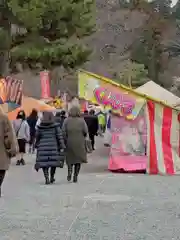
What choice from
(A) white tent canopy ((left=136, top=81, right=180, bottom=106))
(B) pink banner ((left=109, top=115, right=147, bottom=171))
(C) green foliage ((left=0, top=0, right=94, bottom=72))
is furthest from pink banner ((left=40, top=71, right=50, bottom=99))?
(B) pink banner ((left=109, top=115, right=147, bottom=171))

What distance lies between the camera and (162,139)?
16.1 metres

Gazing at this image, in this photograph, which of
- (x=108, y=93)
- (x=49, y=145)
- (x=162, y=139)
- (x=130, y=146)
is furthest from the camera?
(x=130, y=146)

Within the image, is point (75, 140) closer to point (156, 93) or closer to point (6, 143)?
point (6, 143)

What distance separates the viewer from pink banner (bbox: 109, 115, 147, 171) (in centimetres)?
1674

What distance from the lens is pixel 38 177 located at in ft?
50.2

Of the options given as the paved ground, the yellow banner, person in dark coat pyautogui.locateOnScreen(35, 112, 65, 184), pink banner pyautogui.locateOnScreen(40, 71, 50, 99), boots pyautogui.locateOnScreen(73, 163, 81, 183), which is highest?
pink banner pyautogui.locateOnScreen(40, 71, 50, 99)

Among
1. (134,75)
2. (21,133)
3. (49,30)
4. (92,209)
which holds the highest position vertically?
(49,30)

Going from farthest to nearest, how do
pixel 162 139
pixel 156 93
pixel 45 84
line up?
pixel 45 84, pixel 156 93, pixel 162 139

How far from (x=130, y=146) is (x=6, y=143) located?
7.16 m

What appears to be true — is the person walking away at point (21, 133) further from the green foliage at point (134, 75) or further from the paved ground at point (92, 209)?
the green foliage at point (134, 75)

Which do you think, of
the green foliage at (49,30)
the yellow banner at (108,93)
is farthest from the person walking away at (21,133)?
the green foliage at (49,30)

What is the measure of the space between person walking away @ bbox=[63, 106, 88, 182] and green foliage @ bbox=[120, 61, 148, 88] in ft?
144

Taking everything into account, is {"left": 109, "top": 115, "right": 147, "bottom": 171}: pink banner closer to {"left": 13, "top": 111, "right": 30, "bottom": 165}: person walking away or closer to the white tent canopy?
{"left": 13, "top": 111, "right": 30, "bottom": 165}: person walking away

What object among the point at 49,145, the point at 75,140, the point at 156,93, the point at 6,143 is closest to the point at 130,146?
the point at 75,140
